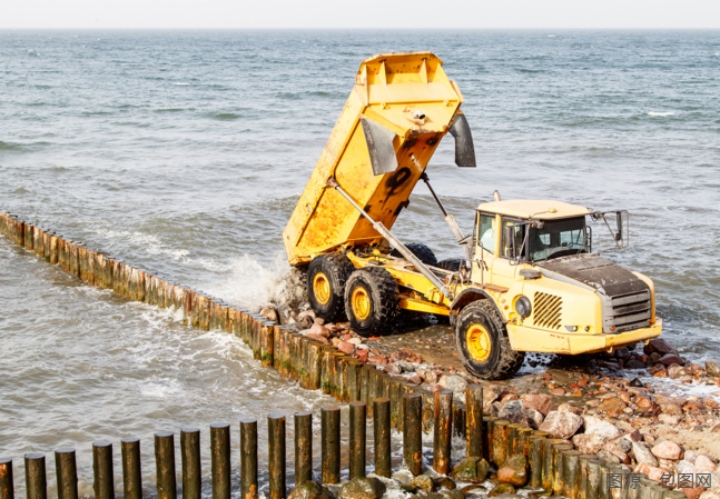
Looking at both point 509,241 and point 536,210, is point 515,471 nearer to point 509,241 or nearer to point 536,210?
point 509,241

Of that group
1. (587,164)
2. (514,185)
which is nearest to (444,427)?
(514,185)

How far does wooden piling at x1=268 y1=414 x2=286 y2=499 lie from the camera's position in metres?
9.50

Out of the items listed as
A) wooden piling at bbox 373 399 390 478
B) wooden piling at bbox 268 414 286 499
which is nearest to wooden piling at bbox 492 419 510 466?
wooden piling at bbox 373 399 390 478

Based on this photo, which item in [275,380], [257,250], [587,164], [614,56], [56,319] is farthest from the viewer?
[614,56]

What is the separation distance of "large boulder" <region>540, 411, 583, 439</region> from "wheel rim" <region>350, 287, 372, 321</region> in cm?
423

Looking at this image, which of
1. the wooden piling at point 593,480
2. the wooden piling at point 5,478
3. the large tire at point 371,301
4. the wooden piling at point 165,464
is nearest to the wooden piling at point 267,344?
the large tire at point 371,301

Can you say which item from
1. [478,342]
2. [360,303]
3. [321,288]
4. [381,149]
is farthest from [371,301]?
[381,149]

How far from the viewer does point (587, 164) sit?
33.0m

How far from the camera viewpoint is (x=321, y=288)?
1521 cm

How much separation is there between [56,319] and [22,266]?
4.07 meters

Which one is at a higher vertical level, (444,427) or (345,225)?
(345,225)

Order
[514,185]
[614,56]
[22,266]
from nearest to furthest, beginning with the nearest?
[22,266] → [514,185] → [614,56]

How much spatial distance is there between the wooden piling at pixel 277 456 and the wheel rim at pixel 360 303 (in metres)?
4.70

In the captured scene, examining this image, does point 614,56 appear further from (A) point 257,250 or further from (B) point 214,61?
(A) point 257,250
